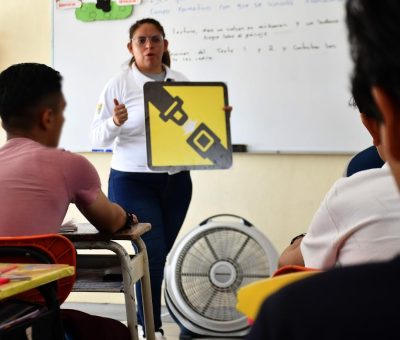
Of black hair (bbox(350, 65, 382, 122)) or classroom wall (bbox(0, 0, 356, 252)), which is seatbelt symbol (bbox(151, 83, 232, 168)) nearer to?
classroom wall (bbox(0, 0, 356, 252))

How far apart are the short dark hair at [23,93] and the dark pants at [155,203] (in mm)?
1027

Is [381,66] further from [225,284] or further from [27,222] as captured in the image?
[225,284]

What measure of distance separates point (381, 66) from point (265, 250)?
9.16 ft

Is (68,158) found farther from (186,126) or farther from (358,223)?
(186,126)

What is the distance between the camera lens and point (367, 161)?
193 cm

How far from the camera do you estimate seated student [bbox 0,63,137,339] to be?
5.92ft

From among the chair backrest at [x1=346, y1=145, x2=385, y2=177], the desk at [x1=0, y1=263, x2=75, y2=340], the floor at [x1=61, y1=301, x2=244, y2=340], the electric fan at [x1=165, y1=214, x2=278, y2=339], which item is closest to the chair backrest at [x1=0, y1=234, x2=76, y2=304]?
the desk at [x1=0, y1=263, x2=75, y2=340]

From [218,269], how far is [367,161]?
1411 mm

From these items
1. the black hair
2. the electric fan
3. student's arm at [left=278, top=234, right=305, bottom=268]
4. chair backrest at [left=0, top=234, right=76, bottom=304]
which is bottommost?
the electric fan

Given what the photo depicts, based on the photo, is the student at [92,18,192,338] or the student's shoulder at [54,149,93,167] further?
the student at [92,18,192,338]

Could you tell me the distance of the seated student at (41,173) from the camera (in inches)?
71.0

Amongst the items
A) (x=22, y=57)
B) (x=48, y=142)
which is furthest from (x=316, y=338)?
(x=22, y=57)

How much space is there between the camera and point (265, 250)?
10.4 ft

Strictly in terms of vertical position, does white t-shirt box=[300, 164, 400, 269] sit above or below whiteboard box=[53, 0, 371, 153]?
below
